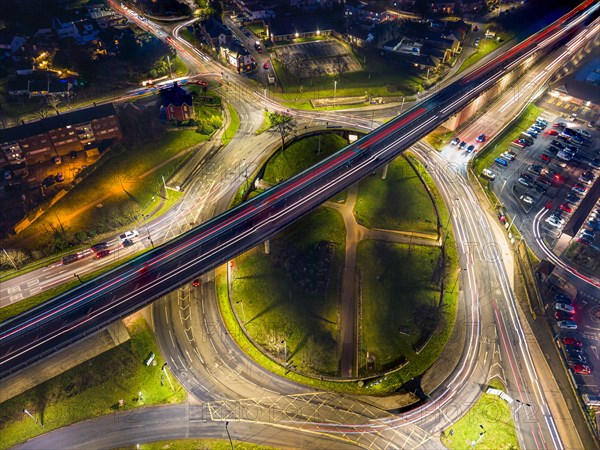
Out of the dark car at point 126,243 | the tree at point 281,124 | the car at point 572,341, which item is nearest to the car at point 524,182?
the car at point 572,341

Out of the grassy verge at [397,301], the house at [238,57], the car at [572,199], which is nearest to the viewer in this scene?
the grassy verge at [397,301]

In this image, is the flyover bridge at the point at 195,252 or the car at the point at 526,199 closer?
the flyover bridge at the point at 195,252

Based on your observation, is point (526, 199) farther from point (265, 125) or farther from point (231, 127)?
point (231, 127)

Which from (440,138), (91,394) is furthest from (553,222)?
(91,394)

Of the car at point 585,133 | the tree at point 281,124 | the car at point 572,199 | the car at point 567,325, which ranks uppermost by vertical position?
the car at point 585,133

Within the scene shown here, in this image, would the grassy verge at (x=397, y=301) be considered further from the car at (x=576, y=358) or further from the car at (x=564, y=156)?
the car at (x=564, y=156)

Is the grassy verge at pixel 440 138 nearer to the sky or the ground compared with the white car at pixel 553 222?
nearer to the sky

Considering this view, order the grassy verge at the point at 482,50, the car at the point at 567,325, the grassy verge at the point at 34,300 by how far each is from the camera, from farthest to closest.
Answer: the grassy verge at the point at 482,50, the grassy verge at the point at 34,300, the car at the point at 567,325
